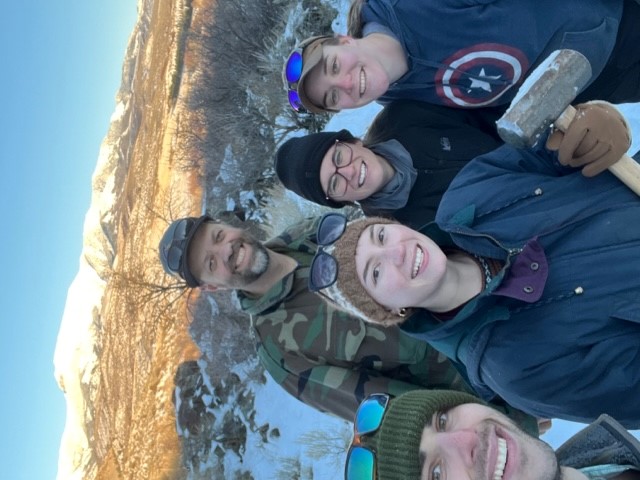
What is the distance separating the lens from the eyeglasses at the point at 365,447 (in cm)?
172

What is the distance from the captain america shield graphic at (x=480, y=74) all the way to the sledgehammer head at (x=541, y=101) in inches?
22.7

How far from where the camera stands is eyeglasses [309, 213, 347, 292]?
219cm

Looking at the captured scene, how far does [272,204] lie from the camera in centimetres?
804

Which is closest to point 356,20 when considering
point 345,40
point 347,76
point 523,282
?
point 345,40

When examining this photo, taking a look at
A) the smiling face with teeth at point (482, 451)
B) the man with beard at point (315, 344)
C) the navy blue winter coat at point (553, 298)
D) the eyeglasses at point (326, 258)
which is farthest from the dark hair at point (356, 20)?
the smiling face with teeth at point (482, 451)

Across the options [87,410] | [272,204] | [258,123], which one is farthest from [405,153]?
[87,410]

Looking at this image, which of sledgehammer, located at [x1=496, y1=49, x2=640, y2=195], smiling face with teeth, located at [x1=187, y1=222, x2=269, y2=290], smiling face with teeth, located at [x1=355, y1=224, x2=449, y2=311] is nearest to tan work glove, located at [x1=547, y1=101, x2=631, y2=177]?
sledgehammer, located at [x1=496, y1=49, x2=640, y2=195]

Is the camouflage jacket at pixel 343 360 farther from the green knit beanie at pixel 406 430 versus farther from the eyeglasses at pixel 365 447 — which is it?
the green knit beanie at pixel 406 430

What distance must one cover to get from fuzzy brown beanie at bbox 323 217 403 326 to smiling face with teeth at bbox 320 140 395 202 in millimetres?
802

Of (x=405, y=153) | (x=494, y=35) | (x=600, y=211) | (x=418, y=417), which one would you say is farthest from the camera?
(x=405, y=153)

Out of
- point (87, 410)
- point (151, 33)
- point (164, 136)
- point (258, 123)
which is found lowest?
point (87, 410)

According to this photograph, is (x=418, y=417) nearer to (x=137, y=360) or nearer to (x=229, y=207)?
(x=229, y=207)

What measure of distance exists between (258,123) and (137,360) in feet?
14.4

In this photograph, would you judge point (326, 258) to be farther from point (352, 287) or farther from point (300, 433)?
point (300, 433)
